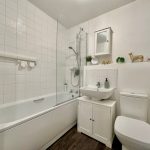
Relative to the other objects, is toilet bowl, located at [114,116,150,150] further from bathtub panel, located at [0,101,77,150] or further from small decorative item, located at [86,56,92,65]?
small decorative item, located at [86,56,92,65]

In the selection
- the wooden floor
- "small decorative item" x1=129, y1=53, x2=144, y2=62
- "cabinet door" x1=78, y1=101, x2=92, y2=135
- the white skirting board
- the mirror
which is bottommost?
the wooden floor

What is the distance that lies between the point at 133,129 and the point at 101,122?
1.65 ft

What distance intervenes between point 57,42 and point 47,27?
411 mm

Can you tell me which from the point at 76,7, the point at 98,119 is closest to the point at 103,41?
the point at 76,7

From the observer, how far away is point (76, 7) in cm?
195

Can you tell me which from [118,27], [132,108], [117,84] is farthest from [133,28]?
[132,108]

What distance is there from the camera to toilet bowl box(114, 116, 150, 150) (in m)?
0.93

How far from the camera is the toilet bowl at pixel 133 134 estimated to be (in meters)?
0.93

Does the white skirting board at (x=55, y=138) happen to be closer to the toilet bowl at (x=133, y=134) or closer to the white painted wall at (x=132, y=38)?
the toilet bowl at (x=133, y=134)

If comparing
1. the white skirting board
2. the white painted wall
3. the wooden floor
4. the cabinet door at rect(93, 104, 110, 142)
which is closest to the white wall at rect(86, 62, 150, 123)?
the white painted wall

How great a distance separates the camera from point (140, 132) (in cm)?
106

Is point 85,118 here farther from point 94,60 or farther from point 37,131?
point 94,60

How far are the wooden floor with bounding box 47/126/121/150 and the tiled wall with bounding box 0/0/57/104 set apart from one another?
1.07 meters

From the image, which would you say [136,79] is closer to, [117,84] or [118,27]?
[117,84]
